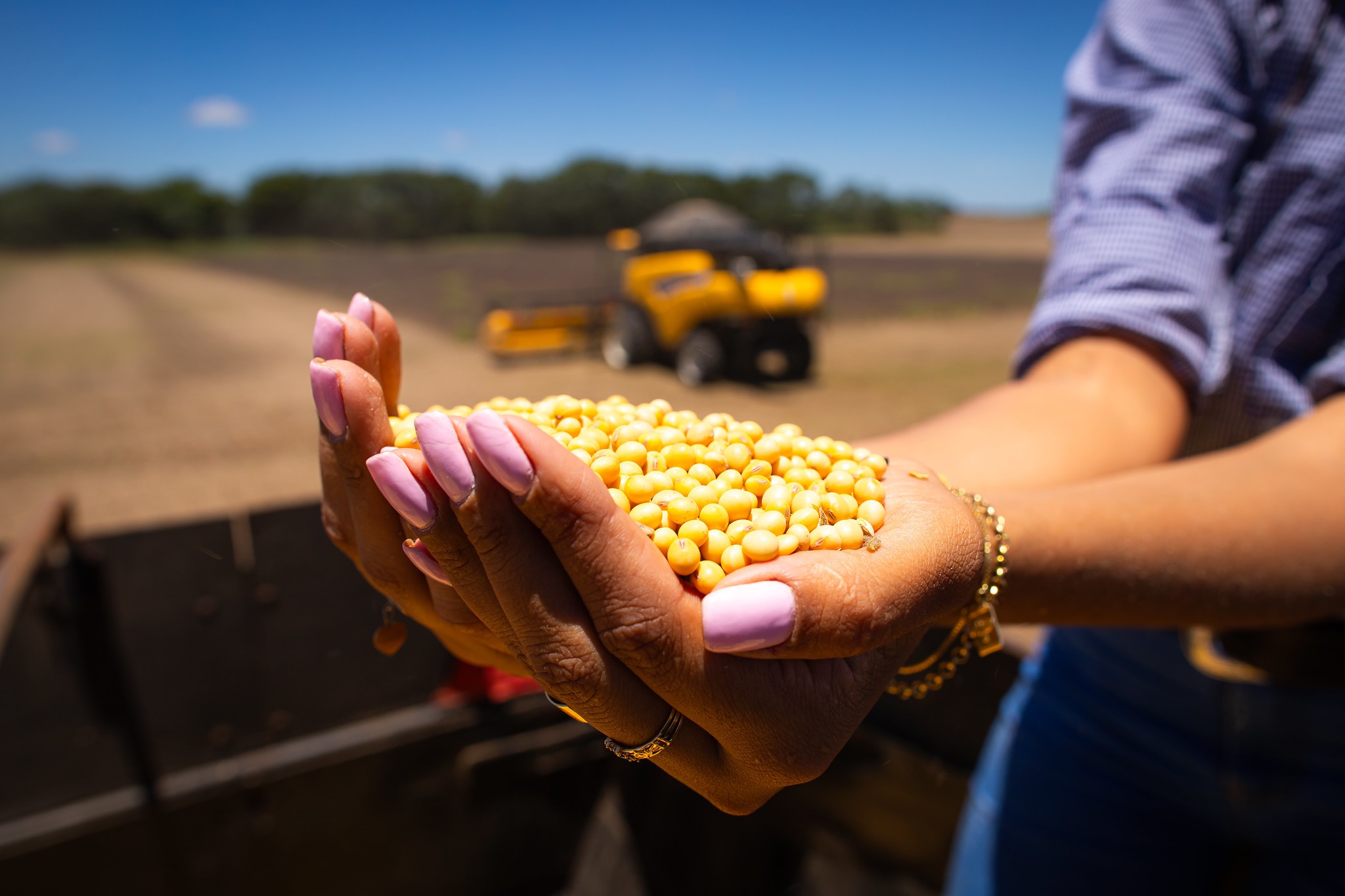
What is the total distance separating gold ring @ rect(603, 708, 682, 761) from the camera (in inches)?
31.1

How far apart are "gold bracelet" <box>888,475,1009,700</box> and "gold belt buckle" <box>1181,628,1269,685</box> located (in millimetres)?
590

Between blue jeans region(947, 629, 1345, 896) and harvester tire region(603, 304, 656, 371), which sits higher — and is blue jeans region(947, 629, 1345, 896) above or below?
above

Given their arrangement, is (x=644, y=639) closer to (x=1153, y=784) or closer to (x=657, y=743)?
(x=657, y=743)

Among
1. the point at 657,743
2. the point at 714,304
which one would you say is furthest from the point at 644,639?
the point at 714,304

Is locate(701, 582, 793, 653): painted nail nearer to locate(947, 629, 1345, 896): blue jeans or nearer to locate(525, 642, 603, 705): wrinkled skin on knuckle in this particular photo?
locate(525, 642, 603, 705): wrinkled skin on knuckle

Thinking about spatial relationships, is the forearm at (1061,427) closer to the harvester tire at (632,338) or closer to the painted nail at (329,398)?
the painted nail at (329,398)

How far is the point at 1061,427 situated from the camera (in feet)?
3.98

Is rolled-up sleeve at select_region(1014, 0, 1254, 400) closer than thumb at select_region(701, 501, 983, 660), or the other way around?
thumb at select_region(701, 501, 983, 660)

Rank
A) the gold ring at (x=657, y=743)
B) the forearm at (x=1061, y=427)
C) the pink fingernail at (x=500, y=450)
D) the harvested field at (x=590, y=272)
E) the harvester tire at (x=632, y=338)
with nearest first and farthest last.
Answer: the pink fingernail at (x=500, y=450) → the gold ring at (x=657, y=743) → the forearm at (x=1061, y=427) → the harvested field at (x=590, y=272) → the harvester tire at (x=632, y=338)

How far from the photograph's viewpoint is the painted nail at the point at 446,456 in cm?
70

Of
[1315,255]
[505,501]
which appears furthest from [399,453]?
[1315,255]

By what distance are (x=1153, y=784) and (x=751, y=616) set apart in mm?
1134

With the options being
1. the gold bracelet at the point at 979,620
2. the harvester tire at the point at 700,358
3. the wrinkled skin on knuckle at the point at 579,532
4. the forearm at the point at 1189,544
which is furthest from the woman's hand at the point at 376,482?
the harvester tire at the point at 700,358

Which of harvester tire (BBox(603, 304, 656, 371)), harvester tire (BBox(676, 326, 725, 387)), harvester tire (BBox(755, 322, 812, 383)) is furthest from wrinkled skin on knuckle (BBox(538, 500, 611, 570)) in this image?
harvester tire (BBox(603, 304, 656, 371))
